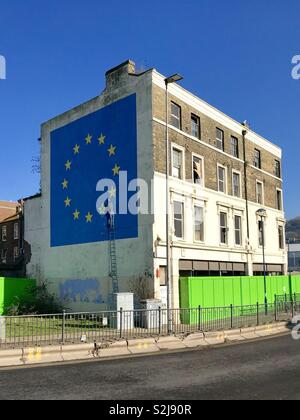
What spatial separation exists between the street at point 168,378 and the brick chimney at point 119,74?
18.7m

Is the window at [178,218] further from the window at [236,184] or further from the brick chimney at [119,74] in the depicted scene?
the brick chimney at [119,74]

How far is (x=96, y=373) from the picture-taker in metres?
11.7

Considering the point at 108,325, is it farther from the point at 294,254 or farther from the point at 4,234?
the point at 294,254

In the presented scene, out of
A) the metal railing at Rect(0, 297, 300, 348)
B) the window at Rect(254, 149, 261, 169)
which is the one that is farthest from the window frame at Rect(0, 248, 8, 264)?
the metal railing at Rect(0, 297, 300, 348)

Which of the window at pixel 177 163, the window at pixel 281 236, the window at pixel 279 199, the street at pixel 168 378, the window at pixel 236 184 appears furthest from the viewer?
the window at pixel 279 199

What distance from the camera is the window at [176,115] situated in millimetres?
28328

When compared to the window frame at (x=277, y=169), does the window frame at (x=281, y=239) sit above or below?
below

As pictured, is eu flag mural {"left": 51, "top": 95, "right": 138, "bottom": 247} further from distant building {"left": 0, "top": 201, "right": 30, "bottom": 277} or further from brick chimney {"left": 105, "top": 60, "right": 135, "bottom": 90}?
distant building {"left": 0, "top": 201, "right": 30, "bottom": 277}

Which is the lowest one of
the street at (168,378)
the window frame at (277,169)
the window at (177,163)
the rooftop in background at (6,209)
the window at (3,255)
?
the street at (168,378)

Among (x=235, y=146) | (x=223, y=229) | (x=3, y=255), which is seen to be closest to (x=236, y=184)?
(x=235, y=146)

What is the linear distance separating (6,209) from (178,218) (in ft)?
171

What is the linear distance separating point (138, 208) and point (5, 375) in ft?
50.4

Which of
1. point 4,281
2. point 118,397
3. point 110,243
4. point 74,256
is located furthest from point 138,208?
point 118,397

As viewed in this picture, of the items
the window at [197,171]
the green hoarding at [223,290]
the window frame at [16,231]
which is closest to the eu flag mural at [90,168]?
the green hoarding at [223,290]
